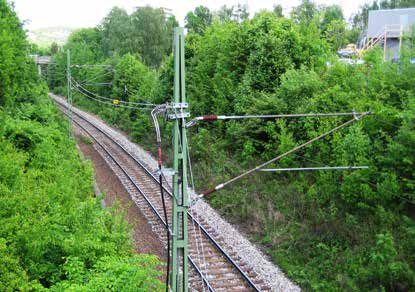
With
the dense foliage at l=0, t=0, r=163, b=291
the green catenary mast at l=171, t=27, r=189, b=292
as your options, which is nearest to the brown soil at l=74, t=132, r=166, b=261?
the dense foliage at l=0, t=0, r=163, b=291

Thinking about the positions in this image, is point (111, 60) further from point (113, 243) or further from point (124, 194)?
point (113, 243)

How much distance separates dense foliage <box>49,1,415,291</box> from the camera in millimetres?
13258

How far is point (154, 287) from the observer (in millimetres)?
10617

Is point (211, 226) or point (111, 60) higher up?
point (111, 60)

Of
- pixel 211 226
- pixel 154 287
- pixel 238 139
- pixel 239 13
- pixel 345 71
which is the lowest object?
pixel 211 226

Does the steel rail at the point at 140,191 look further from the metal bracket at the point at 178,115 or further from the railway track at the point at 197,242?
the metal bracket at the point at 178,115

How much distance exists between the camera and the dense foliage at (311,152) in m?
13.3

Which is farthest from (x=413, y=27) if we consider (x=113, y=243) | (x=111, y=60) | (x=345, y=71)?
(x=111, y=60)

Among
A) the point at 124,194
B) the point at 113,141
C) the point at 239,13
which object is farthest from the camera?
the point at 239,13

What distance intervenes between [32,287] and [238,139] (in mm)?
15074

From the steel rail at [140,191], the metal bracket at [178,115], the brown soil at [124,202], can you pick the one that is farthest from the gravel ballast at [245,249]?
the metal bracket at [178,115]

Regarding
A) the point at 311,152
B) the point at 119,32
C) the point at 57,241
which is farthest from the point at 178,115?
the point at 119,32

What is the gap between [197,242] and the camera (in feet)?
55.5

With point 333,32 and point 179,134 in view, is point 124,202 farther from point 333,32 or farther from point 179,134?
point 333,32
